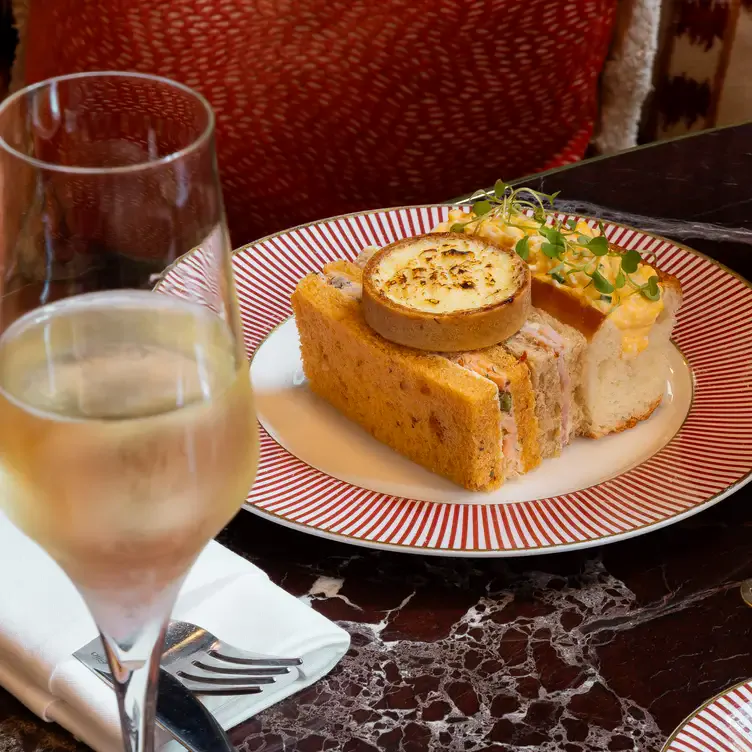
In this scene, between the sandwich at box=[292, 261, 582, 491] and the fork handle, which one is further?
the sandwich at box=[292, 261, 582, 491]

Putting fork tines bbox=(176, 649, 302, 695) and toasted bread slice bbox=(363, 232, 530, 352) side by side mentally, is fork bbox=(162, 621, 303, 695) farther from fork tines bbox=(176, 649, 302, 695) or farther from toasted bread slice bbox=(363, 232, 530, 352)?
toasted bread slice bbox=(363, 232, 530, 352)

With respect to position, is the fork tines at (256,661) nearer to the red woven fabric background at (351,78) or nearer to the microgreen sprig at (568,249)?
the microgreen sprig at (568,249)

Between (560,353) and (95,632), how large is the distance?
62 centimetres

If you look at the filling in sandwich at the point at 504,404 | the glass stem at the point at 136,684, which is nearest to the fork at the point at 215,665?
the glass stem at the point at 136,684

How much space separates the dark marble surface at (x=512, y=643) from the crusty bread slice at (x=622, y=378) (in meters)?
0.21

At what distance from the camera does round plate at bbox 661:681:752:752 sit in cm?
76

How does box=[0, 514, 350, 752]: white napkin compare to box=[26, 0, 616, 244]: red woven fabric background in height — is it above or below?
above

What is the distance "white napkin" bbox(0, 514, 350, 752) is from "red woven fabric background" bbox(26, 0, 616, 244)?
4.76 ft

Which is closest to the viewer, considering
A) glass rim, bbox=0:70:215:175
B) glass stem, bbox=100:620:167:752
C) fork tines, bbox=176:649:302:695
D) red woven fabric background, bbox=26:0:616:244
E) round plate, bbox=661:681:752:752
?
glass rim, bbox=0:70:215:175

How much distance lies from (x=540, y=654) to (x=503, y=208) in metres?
0.64

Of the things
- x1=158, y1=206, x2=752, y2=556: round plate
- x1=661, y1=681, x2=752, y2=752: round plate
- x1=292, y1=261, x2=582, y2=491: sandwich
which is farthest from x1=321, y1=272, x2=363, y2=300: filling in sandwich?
x1=661, y1=681, x2=752, y2=752: round plate

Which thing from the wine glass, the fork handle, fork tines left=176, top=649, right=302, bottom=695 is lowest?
fork tines left=176, top=649, right=302, bottom=695

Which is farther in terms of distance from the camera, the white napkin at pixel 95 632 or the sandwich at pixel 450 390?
the sandwich at pixel 450 390

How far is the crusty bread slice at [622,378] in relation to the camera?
1.29 m
